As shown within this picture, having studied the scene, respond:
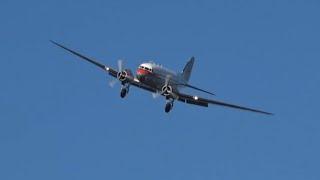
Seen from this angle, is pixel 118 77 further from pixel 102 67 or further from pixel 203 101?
pixel 203 101

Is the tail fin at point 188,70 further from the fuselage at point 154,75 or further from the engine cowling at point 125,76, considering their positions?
the engine cowling at point 125,76

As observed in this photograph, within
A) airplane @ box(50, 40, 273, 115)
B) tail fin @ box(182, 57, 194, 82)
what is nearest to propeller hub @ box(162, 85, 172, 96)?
airplane @ box(50, 40, 273, 115)

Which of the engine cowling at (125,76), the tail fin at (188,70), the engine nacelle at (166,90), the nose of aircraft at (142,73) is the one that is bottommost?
the engine nacelle at (166,90)

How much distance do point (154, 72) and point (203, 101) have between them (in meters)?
9.56

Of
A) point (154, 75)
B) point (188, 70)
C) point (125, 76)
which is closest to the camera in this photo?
point (154, 75)

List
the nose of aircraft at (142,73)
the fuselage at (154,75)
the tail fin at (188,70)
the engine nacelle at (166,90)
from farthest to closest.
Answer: the tail fin at (188,70), the engine nacelle at (166,90), the fuselage at (154,75), the nose of aircraft at (142,73)

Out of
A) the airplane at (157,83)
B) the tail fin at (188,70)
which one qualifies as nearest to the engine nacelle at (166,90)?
the airplane at (157,83)

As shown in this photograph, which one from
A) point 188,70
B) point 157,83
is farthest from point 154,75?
point 188,70

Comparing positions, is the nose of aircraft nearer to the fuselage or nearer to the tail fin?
the fuselage

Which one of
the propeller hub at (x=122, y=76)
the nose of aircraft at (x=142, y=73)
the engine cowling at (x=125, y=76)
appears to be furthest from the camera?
the propeller hub at (x=122, y=76)

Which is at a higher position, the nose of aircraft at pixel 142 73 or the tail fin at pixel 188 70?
the tail fin at pixel 188 70

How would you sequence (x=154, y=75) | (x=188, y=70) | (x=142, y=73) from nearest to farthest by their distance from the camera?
(x=142, y=73)
(x=154, y=75)
(x=188, y=70)

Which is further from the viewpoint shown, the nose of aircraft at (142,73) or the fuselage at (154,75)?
the fuselage at (154,75)

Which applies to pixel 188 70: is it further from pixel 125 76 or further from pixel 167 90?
pixel 167 90
